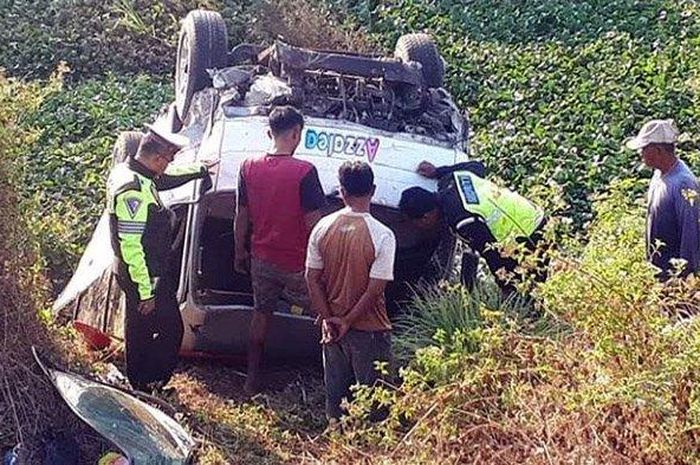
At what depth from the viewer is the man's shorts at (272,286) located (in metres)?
6.35

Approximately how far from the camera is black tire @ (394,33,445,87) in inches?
341

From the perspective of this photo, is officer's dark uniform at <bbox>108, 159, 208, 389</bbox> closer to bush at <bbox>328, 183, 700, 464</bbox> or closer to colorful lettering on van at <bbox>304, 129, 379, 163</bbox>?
colorful lettering on van at <bbox>304, 129, 379, 163</bbox>


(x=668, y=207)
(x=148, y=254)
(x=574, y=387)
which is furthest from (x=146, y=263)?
(x=668, y=207)

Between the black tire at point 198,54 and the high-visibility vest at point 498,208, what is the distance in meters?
2.40

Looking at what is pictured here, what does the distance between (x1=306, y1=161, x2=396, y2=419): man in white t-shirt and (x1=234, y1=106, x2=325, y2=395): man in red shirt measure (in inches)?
17.0

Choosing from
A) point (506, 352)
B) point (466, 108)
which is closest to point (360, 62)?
point (506, 352)

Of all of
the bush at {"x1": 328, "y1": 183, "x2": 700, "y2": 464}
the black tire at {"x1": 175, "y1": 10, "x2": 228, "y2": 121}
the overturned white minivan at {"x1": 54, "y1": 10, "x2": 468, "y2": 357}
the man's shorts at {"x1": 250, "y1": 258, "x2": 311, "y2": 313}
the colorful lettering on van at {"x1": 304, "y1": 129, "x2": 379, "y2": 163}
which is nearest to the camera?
the bush at {"x1": 328, "y1": 183, "x2": 700, "y2": 464}

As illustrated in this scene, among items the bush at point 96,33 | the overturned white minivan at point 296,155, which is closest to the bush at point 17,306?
the overturned white minivan at point 296,155

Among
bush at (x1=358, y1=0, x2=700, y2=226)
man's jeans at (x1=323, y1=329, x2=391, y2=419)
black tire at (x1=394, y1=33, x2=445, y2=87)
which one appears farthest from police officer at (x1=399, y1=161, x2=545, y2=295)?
bush at (x1=358, y1=0, x2=700, y2=226)

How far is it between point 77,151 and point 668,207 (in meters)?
7.15

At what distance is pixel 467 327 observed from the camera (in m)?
6.14

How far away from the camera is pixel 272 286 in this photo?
252 inches

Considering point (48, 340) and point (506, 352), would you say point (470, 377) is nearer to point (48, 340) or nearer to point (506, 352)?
point (506, 352)

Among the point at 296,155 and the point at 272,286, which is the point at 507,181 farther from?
the point at 272,286
